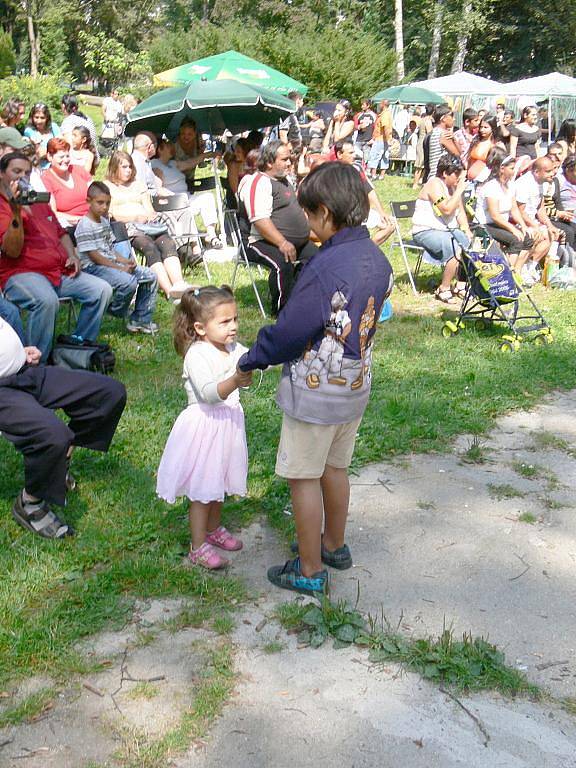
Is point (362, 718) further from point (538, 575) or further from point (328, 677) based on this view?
point (538, 575)

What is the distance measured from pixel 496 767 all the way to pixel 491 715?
26 centimetres

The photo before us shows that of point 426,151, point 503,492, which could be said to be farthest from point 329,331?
point 426,151

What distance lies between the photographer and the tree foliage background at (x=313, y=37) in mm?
30172

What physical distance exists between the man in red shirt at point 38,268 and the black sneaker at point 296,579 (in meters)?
3.06

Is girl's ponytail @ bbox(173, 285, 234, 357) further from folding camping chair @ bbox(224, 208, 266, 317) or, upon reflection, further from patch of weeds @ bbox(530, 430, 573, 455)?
folding camping chair @ bbox(224, 208, 266, 317)

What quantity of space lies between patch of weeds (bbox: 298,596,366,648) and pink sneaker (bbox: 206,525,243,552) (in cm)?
67

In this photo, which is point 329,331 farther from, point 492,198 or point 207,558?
point 492,198

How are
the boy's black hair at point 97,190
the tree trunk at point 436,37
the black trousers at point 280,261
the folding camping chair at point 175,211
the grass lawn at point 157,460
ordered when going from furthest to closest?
the tree trunk at point 436,37 < the folding camping chair at point 175,211 < the black trousers at point 280,261 < the boy's black hair at point 97,190 < the grass lawn at point 157,460

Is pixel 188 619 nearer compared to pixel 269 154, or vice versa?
pixel 188 619

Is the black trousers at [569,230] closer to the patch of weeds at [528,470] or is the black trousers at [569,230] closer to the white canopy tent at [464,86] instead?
the patch of weeds at [528,470]

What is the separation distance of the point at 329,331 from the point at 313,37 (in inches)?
1204

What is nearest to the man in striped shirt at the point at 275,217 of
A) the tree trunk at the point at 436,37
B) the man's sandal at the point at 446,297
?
the man's sandal at the point at 446,297

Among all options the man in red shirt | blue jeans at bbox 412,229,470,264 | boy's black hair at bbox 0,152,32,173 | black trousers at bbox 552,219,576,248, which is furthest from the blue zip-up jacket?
black trousers at bbox 552,219,576,248

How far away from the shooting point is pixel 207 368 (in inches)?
143
